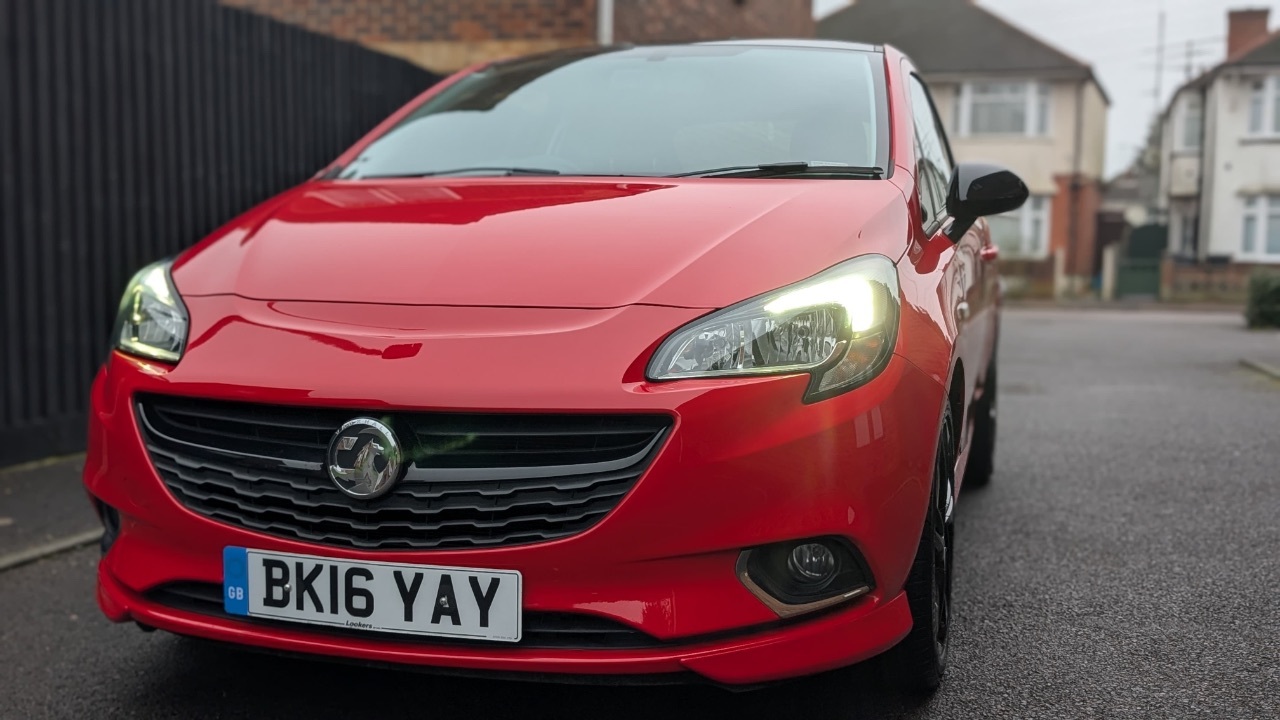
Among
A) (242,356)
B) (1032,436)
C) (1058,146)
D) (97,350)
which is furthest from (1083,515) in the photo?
(1058,146)

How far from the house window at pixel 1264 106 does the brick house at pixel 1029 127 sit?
4358mm

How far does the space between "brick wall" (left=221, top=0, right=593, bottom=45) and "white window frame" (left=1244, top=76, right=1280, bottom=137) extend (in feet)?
103

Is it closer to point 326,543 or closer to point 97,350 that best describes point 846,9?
point 97,350

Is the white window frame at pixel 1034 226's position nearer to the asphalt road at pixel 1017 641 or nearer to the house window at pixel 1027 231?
the house window at pixel 1027 231

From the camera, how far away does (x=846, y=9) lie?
3966 cm

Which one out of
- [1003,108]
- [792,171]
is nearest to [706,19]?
[792,171]

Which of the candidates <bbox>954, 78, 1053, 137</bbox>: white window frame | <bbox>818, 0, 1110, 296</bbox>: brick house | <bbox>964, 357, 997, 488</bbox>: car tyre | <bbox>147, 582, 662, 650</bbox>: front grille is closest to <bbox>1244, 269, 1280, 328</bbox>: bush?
<bbox>818, 0, 1110, 296</bbox>: brick house

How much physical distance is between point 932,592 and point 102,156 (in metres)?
4.84

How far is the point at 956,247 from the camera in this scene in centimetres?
311

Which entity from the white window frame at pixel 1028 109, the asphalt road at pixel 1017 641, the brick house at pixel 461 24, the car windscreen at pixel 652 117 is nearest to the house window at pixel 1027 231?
the white window frame at pixel 1028 109

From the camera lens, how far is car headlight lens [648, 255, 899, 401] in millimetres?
2154

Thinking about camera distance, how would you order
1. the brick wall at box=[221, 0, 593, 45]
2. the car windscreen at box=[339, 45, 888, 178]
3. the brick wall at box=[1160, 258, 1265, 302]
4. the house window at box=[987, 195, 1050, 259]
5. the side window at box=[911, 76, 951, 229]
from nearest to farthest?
the side window at box=[911, 76, 951, 229] < the car windscreen at box=[339, 45, 888, 178] < the brick wall at box=[221, 0, 593, 45] < the brick wall at box=[1160, 258, 1265, 302] < the house window at box=[987, 195, 1050, 259]

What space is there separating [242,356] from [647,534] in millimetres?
846

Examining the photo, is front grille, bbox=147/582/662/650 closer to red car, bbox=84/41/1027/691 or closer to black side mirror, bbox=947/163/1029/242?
red car, bbox=84/41/1027/691
